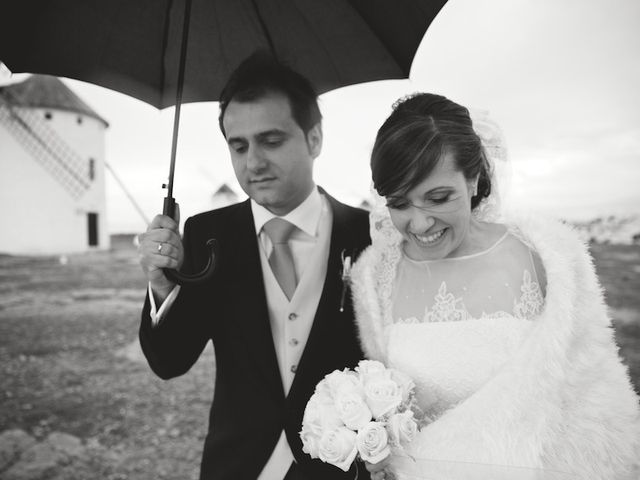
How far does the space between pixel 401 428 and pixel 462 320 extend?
23.5 inches

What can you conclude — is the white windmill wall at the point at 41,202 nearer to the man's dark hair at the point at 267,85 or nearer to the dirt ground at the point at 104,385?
the dirt ground at the point at 104,385

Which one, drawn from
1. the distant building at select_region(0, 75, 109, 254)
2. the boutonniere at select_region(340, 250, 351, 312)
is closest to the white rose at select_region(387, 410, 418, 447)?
the boutonniere at select_region(340, 250, 351, 312)

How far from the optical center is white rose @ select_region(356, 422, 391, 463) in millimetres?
1559

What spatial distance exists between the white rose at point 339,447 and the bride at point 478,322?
0.25 metres

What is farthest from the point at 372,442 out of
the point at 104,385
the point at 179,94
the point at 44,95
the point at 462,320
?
the point at 44,95

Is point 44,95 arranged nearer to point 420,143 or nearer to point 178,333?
point 178,333

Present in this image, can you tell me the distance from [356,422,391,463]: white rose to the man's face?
1072 millimetres

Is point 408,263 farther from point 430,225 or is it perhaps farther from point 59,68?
point 59,68

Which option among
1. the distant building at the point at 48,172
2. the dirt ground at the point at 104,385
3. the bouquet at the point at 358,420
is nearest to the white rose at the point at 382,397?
the bouquet at the point at 358,420

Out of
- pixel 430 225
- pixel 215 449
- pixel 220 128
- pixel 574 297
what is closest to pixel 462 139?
pixel 430 225

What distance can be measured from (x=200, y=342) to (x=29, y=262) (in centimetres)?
2473

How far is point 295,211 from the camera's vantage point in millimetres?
2197

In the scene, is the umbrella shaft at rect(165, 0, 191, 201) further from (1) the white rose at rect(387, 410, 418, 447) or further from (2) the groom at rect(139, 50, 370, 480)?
(1) the white rose at rect(387, 410, 418, 447)

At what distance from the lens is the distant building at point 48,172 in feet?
85.1
